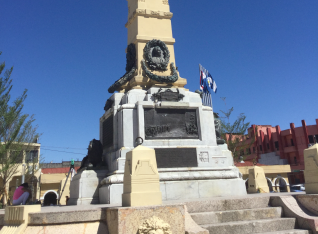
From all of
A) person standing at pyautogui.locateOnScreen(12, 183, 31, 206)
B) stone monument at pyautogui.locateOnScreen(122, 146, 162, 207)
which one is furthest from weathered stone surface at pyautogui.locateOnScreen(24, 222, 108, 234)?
person standing at pyautogui.locateOnScreen(12, 183, 31, 206)

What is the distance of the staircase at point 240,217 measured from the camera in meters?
6.30

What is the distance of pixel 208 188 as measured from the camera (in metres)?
10.2

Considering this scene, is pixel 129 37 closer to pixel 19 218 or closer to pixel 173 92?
pixel 173 92

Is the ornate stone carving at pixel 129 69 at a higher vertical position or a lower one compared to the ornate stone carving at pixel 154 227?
higher

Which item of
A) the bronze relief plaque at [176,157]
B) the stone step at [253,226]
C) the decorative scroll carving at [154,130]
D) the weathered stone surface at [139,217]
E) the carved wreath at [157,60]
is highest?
the carved wreath at [157,60]

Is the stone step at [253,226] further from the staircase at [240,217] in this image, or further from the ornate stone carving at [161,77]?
the ornate stone carving at [161,77]

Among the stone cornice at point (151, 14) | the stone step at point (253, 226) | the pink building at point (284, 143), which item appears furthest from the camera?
the pink building at point (284, 143)

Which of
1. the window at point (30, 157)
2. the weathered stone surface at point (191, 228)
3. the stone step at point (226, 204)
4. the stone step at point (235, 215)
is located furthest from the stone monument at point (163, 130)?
the window at point (30, 157)

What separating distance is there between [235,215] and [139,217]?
2750 mm

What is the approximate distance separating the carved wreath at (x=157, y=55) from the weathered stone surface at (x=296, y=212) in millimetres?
7781

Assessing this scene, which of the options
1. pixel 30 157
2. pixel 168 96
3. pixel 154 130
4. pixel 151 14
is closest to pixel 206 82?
pixel 151 14

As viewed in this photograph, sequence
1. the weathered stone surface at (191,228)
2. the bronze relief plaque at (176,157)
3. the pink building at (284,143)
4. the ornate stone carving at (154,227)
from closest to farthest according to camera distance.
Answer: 1. the ornate stone carving at (154,227)
2. the weathered stone surface at (191,228)
3. the bronze relief plaque at (176,157)
4. the pink building at (284,143)

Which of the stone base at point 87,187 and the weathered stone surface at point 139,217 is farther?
the stone base at point 87,187

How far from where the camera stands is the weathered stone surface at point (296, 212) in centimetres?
646
